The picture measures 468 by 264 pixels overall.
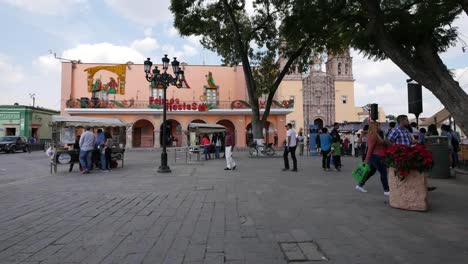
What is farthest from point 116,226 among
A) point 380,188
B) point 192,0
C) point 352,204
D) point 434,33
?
point 192,0

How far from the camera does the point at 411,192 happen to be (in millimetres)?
5086

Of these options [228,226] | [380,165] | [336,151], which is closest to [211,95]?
[336,151]

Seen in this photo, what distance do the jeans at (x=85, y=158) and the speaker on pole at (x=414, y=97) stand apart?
41.4 feet

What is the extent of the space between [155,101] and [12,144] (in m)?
13.7

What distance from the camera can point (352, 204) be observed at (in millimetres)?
5570

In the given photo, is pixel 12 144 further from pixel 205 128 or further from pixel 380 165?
pixel 380 165

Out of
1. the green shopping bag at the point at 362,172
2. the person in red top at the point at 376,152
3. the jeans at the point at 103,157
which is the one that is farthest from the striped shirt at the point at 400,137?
the jeans at the point at 103,157

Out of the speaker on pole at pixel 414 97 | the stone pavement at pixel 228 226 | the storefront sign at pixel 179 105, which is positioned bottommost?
the stone pavement at pixel 228 226

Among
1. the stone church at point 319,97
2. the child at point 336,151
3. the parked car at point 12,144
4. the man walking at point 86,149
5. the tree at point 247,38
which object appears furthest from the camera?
the stone church at point 319,97

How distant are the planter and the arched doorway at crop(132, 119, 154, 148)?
101 ft

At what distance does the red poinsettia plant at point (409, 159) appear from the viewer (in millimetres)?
4855

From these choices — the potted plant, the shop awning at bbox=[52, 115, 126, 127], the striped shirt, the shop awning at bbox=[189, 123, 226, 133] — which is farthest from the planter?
the shop awning at bbox=[189, 123, 226, 133]

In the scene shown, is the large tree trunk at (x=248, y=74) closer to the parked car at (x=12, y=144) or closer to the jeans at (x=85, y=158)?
the jeans at (x=85, y=158)

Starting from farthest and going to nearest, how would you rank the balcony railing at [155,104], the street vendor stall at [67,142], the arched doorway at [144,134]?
1. the arched doorway at [144,134]
2. the balcony railing at [155,104]
3. the street vendor stall at [67,142]
